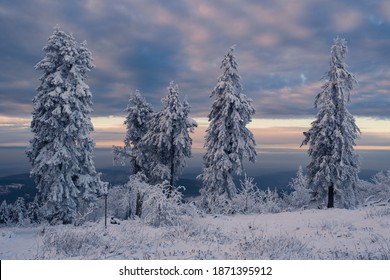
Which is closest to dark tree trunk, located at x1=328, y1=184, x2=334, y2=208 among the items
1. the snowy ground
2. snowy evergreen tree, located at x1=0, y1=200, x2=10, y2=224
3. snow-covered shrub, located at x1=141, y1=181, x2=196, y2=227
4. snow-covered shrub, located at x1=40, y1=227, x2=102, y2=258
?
the snowy ground

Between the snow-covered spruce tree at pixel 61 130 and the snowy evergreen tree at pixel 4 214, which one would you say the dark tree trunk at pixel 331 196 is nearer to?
the snow-covered spruce tree at pixel 61 130

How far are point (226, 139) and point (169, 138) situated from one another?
504 cm

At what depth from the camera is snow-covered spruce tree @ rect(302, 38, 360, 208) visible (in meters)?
25.1

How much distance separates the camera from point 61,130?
70.4 feet

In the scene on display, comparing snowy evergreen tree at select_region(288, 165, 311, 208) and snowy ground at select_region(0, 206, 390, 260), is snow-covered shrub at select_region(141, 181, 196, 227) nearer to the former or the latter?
snowy ground at select_region(0, 206, 390, 260)

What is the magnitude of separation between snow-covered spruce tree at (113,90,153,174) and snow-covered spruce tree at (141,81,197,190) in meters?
0.98

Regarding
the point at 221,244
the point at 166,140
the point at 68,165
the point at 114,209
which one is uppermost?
the point at 166,140

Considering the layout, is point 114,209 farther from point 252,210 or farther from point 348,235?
point 348,235

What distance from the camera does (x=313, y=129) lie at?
88.2ft

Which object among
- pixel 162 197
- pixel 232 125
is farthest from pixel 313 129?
pixel 162 197

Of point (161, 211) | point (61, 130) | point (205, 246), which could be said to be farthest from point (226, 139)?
point (205, 246)

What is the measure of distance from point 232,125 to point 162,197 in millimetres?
12081

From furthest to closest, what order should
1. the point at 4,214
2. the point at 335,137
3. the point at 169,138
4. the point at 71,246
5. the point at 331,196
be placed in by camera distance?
the point at 4,214, the point at 169,138, the point at 331,196, the point at 335,137, the point at 71,246

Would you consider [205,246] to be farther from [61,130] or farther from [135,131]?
[135,131]
